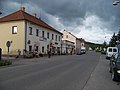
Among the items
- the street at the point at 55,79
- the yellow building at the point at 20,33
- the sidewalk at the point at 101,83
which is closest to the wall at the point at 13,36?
the yellow building at the point at 20,33

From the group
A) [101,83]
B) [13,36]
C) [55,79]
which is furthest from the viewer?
[13,36]

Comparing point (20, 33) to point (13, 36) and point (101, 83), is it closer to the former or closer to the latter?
point (13, 36)

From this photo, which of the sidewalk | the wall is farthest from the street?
the wall

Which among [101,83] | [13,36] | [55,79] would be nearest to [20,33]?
[13,36]

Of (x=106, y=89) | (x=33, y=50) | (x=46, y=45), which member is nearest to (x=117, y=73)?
(x=106, y=89)

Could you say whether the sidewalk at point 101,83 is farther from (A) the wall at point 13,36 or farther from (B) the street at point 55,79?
(A) the wall at point 13,36

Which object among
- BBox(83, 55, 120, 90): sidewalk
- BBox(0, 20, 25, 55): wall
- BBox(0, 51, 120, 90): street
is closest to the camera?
BBox(0, 51, 120, 90): street

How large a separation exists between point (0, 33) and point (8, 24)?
289 cm

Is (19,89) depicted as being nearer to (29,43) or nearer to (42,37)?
(29,43)

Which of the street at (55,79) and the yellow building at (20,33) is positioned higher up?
the yellow building at (20,33)

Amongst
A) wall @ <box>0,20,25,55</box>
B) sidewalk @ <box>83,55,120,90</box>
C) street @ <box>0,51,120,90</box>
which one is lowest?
sidewalk @ <box>83,55,120,90</box>

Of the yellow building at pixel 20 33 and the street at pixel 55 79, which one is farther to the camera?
the yellow building at pixel 20 33

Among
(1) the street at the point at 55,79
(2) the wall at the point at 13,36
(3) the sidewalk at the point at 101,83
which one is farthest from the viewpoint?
(2) the wall at the point at 13,36

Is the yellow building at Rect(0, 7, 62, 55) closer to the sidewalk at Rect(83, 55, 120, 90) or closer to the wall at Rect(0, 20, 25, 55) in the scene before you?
Answer: the wall at Rect(0, 20, 25, 55)
